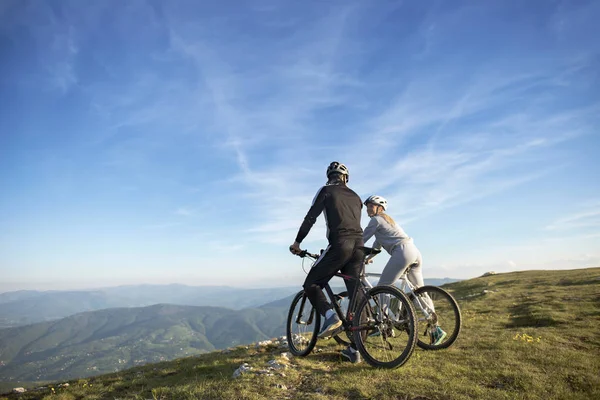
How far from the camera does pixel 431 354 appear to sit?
783 cm

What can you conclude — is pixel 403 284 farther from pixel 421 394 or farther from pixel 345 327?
pixel 421 394

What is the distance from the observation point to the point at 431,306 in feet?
26.1

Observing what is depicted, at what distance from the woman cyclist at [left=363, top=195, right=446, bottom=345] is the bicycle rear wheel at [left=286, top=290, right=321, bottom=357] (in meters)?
1.89

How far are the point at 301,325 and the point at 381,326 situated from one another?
8.32ft

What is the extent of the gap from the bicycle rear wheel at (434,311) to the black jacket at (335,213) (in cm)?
241

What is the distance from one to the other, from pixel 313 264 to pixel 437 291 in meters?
3.21

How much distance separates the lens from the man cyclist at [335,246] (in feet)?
23.5

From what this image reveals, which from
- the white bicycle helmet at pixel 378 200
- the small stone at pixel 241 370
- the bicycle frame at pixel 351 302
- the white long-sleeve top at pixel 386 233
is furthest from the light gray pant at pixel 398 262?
the small stone at pixel 241 370

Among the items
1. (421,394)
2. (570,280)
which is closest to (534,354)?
(421,394)

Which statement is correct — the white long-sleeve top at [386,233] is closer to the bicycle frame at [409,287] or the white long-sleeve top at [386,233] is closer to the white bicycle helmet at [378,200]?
the white bicycle helmet at [378,200]

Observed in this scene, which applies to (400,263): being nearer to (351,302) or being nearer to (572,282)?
(351,302)

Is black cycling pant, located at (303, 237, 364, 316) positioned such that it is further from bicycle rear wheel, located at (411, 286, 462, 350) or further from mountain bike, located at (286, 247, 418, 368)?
bicycle rear wheel, located at (411, 286, 462, 350)

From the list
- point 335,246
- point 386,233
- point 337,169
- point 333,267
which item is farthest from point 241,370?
point 337,169

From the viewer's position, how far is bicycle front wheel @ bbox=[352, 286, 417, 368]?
6.64 metres
